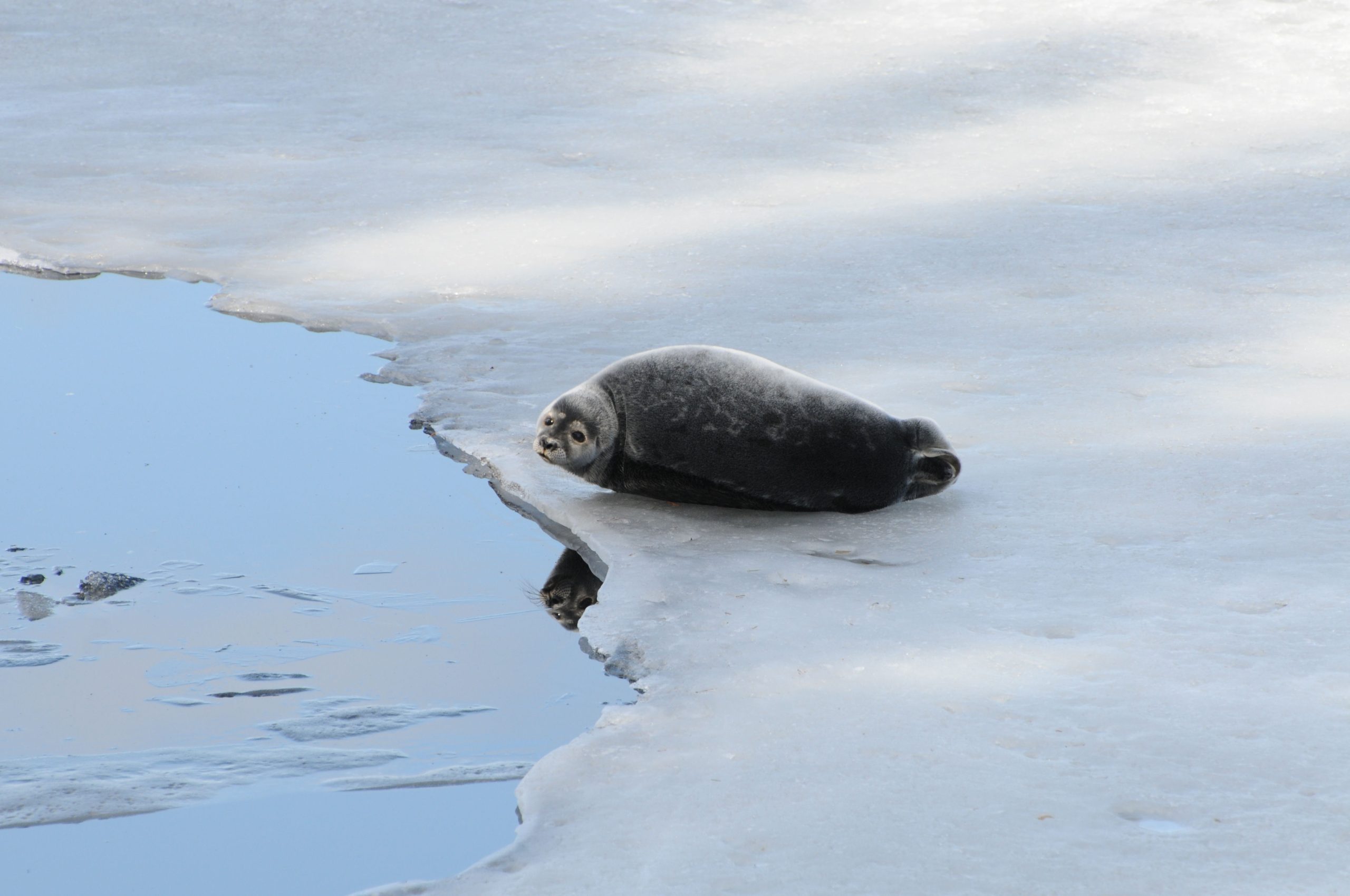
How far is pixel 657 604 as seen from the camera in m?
3.02

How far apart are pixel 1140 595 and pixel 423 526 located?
1650 mm

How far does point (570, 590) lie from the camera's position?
323 cm

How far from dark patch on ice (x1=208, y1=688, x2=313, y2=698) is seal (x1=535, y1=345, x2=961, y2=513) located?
945 mm

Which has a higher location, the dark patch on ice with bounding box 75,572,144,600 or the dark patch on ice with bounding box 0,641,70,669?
the dark patch on ice with bounding box 75,572,144,600

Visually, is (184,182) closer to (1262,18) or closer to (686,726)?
(686,726)

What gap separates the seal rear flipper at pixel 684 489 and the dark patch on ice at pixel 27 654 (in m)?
1.30

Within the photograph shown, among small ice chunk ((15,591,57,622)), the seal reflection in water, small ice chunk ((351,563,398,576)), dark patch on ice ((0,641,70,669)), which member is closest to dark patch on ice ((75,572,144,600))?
small ice chunk ((15,591,57,622))

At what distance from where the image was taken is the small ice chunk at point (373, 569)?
329cm

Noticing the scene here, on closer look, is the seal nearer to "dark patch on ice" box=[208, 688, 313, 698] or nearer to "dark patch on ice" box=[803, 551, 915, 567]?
"dark patch on ice" box=[803, 551, 915, 567]

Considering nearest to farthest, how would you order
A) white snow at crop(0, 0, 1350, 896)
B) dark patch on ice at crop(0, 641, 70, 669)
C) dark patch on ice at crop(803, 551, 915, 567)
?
1. white snow at crop(0, 0, 1350, 896)
2. dark patch on ice at crop(0, 641, 70, 669)
3. dark patch on ice at crop(803, 551, 915, 567)

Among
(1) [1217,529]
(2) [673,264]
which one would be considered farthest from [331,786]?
(2) [673,264]

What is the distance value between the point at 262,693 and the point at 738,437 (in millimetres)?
1240

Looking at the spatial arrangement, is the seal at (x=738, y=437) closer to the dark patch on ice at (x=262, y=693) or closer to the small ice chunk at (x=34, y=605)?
the dark patch on ice at (x=262, y=693)

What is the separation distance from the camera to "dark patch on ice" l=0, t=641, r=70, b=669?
2.86 m
